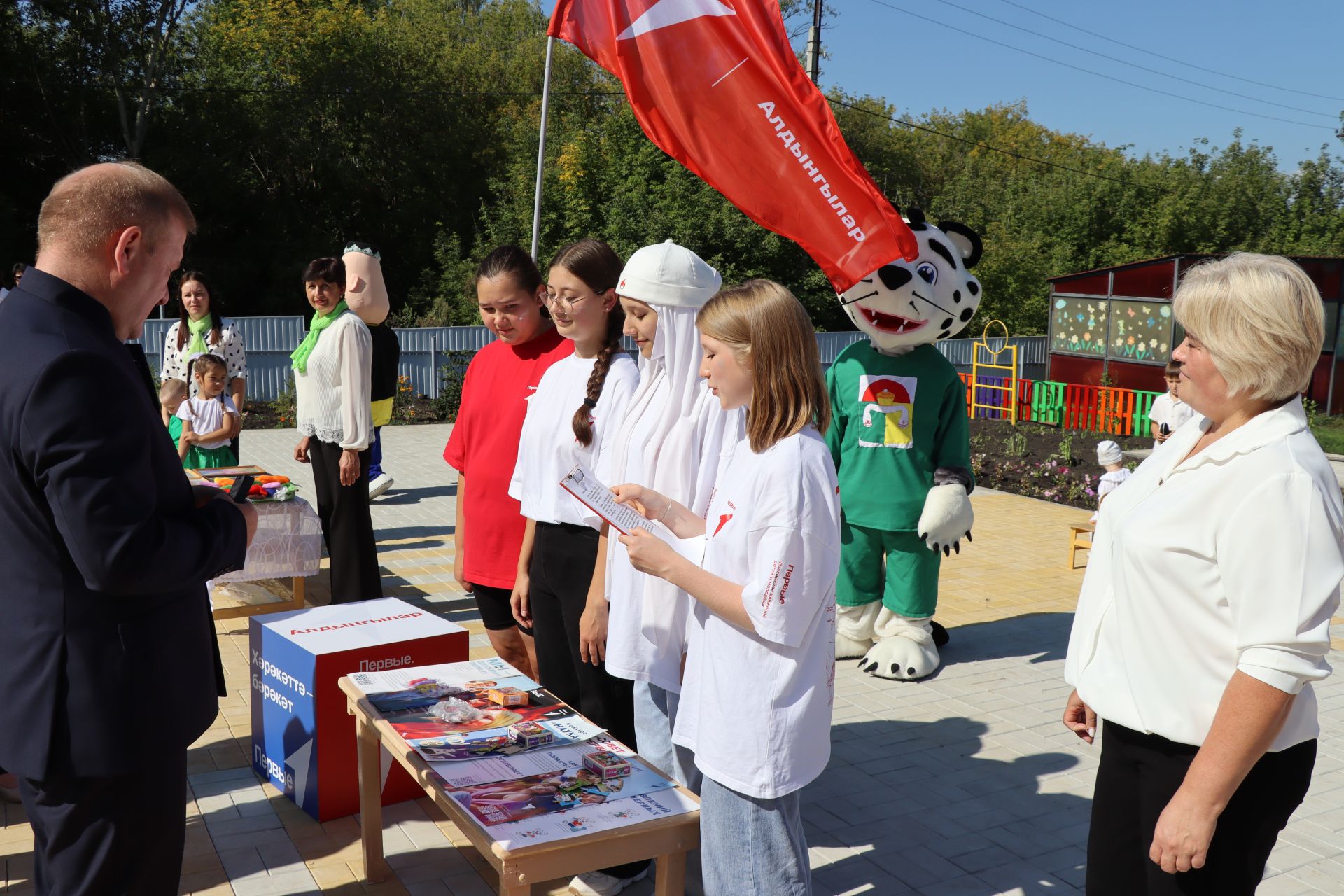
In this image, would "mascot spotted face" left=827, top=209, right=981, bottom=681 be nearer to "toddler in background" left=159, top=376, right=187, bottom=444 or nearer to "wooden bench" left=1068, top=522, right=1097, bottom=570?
"wooden bench" left=1068, top=522, right=1097, bottom=570

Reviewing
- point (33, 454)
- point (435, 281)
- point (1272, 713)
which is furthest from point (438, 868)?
point (435, 281)

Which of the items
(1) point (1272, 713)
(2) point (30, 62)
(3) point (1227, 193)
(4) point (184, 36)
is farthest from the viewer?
(3) point (1227, 193)

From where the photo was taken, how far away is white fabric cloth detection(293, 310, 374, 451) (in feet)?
18.0

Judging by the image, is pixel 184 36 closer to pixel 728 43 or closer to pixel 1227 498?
pixel 728 43

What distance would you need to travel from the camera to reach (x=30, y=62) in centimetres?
2648

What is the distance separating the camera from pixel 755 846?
8.05 ft

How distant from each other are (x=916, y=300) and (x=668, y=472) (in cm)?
285

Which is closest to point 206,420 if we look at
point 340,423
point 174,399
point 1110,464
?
point 174,399

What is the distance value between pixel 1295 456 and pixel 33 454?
235 centimetres

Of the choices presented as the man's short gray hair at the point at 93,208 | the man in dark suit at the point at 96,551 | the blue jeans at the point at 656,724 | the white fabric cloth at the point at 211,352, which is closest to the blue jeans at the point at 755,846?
the blue jeans at the point at 656,724

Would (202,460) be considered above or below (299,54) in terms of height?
Answer: below

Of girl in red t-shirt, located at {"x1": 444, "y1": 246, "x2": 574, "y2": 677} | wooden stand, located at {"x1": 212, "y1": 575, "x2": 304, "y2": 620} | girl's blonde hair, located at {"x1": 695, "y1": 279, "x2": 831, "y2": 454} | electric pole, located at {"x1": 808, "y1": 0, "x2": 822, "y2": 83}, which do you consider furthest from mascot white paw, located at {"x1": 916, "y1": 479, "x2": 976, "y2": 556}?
electric pole, located at {"x1": 808, "y1": 0, "x2": 822, "y2": 83}

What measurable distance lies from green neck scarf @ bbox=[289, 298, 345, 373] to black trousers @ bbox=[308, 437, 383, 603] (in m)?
0.42

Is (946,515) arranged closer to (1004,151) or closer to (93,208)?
(93,208)
